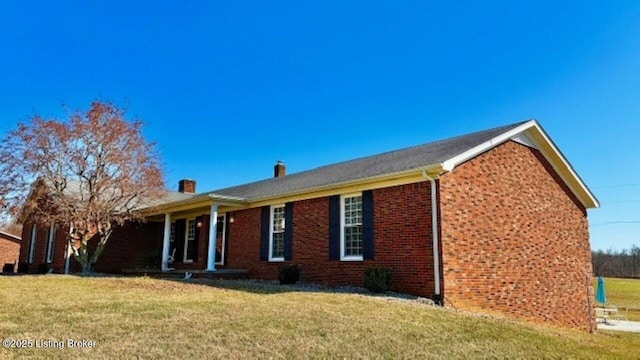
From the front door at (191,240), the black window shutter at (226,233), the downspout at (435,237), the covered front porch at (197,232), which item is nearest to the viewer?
the downspout at (435,237)

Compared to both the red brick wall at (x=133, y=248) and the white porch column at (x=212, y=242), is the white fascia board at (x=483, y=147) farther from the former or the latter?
the red brick wall at (x=133, y=248)

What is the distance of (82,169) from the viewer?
16.1 m

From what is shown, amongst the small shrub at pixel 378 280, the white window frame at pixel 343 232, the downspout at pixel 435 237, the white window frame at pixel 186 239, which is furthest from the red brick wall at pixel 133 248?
the downspout at pixel 435 237

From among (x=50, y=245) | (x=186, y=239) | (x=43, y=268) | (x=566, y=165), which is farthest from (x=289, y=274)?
(x=50, y=245)

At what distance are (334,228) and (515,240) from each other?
491 centimetres

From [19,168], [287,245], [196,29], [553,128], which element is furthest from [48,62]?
[553,128]

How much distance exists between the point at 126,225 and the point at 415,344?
1757 centimetres

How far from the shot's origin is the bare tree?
15.3 m

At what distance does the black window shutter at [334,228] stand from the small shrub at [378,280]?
5.78 ft

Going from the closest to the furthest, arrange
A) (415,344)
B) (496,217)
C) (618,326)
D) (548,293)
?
(415,344) → (496,217) → (548,293) → (618,326)

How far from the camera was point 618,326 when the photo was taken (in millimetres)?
17016

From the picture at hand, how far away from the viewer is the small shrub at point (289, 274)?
13.2m

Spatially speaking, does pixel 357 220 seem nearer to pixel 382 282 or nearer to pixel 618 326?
pixel 382 282

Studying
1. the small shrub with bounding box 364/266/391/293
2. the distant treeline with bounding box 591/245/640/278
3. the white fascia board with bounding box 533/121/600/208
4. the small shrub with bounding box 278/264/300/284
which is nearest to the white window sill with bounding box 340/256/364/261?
the small shrub with bounding box 364/266/391/293
